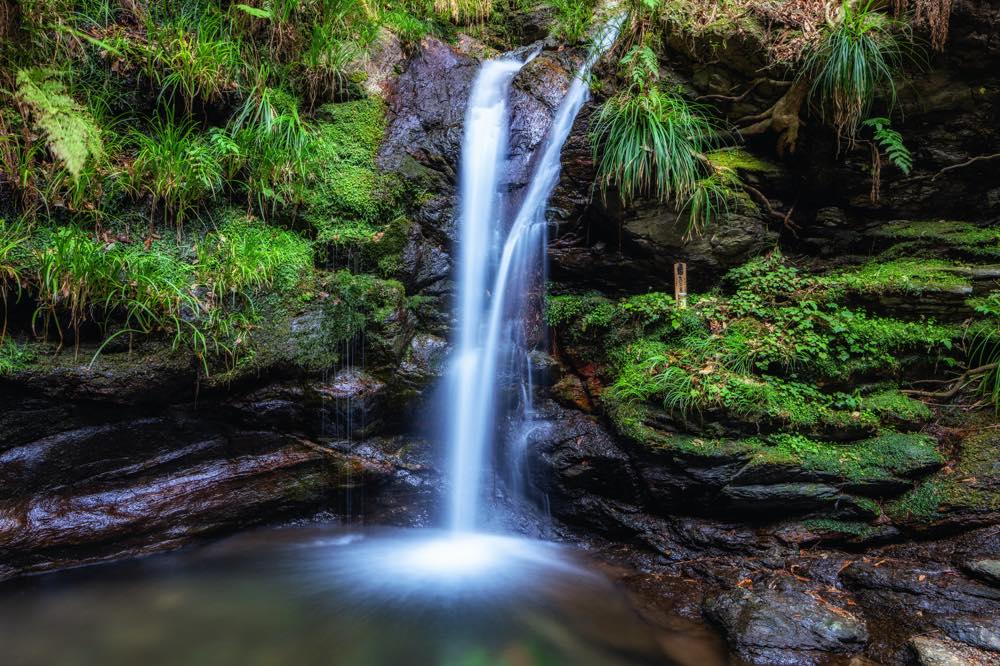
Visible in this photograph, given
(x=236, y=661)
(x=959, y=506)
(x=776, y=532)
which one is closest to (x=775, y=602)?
(x=776, y=532)

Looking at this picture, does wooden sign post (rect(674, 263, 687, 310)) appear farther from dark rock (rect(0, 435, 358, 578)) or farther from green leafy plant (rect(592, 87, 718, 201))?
dark rock (rect(0, 435, 358, 578))

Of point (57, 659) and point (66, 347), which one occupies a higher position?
point (66, 347)

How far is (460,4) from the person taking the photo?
23.8 ft

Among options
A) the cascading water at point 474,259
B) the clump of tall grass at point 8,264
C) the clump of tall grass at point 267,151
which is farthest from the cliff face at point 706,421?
the clump of tall grass at point 267,151

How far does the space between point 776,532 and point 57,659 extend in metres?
4.31

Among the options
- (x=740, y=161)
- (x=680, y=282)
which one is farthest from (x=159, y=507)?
(x=740, y=161)

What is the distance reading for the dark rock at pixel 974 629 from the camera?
233cm

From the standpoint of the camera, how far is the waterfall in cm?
452

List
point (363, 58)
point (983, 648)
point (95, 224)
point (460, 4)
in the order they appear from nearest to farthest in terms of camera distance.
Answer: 1. point (983, 648)
2. point (95, 224)
3. point (363, 58)
4. point (460, 4)

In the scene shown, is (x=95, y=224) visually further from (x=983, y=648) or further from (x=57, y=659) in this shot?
(x=983, y=648)

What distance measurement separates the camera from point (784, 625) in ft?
8.48

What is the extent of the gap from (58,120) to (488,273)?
3.57 meters

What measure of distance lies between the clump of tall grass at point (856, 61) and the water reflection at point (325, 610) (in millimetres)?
4323

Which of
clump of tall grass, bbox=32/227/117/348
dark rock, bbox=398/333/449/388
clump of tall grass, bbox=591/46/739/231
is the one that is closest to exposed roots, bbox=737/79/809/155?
clump of tall grass, bbox=591/46/739/231
